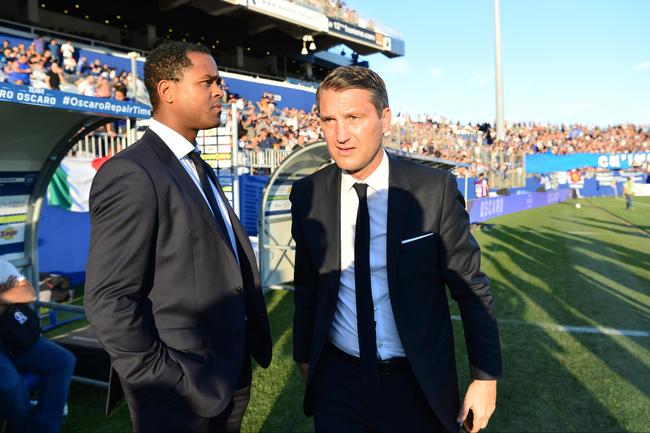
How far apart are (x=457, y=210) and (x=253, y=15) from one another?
103ft

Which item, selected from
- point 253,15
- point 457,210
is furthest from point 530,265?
point 253,15

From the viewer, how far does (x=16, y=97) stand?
161 inches

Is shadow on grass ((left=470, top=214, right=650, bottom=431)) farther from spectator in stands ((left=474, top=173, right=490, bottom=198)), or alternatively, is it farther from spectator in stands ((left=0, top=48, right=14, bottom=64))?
spectator in stands ((left=0, top=48, right=14, bottom=64))

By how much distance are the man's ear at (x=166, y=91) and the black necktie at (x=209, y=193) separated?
10.0 inches

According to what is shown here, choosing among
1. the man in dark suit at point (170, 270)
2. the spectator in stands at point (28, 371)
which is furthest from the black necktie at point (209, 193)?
the spectator in stands at point (28, 371)

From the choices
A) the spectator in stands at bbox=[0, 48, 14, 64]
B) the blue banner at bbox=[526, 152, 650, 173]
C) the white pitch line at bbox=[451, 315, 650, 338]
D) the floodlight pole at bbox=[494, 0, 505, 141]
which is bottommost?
the white pitch line at bbox=[451, 315, 650, 338]

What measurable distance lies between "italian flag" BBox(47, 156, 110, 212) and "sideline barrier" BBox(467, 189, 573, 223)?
350 inches

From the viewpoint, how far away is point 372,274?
2.09 meters

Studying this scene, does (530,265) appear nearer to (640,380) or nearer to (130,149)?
(640,380)

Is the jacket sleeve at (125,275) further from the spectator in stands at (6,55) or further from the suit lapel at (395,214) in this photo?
the spectator in stands at (6,55)

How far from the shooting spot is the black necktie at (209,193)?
2093mm

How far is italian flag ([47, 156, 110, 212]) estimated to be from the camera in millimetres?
9281

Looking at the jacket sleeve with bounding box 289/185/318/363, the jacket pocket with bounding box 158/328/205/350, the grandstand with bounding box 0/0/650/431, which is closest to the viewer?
the jacket pocket with bounding box 158/328/205/350

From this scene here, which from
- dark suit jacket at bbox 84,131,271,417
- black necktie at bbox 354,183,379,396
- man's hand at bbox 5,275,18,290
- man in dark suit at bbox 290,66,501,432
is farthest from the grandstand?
dark suit jacket at bbox 84,131,271,417
